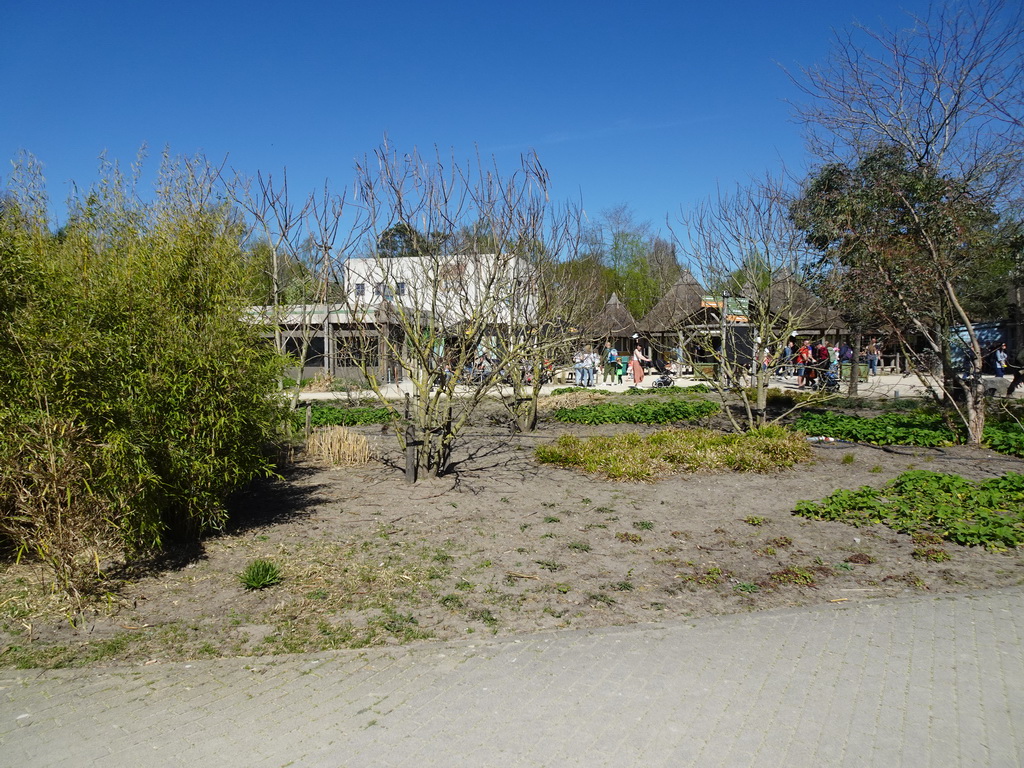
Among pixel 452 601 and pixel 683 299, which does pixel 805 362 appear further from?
pixel 452 601

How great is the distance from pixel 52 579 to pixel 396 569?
7.37 feet

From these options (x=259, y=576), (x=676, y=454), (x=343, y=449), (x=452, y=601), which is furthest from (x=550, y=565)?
(x=343, y=449)

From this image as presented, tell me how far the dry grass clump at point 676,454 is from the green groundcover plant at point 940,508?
1622 mm

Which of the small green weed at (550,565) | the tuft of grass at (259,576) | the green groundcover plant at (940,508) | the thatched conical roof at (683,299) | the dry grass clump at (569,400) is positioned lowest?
the small green weed at (550,565)

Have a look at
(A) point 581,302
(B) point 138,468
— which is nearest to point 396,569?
(B) point 138,468

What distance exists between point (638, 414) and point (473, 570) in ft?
30.0

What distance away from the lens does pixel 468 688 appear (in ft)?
11.9

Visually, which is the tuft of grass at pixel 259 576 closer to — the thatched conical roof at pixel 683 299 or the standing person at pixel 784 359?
the standing person at pixel 784 359

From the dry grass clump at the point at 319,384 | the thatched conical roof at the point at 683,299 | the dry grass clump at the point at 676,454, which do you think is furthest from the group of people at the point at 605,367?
the dry grass clump at the point at 676,454

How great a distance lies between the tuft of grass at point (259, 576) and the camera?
196 inches

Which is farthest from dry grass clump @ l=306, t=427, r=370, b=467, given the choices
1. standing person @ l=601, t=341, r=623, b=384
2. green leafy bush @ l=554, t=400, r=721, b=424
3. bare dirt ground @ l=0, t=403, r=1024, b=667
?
standing person @ l=601, t=341, r=623, b=384

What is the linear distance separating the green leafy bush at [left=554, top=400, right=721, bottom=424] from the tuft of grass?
943 centimetres

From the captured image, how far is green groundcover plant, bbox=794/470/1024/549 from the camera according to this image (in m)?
5.97

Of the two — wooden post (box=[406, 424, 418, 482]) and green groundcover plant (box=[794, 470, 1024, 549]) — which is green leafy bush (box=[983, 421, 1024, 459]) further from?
wooden post (box=[406, 424, 418, 482])
